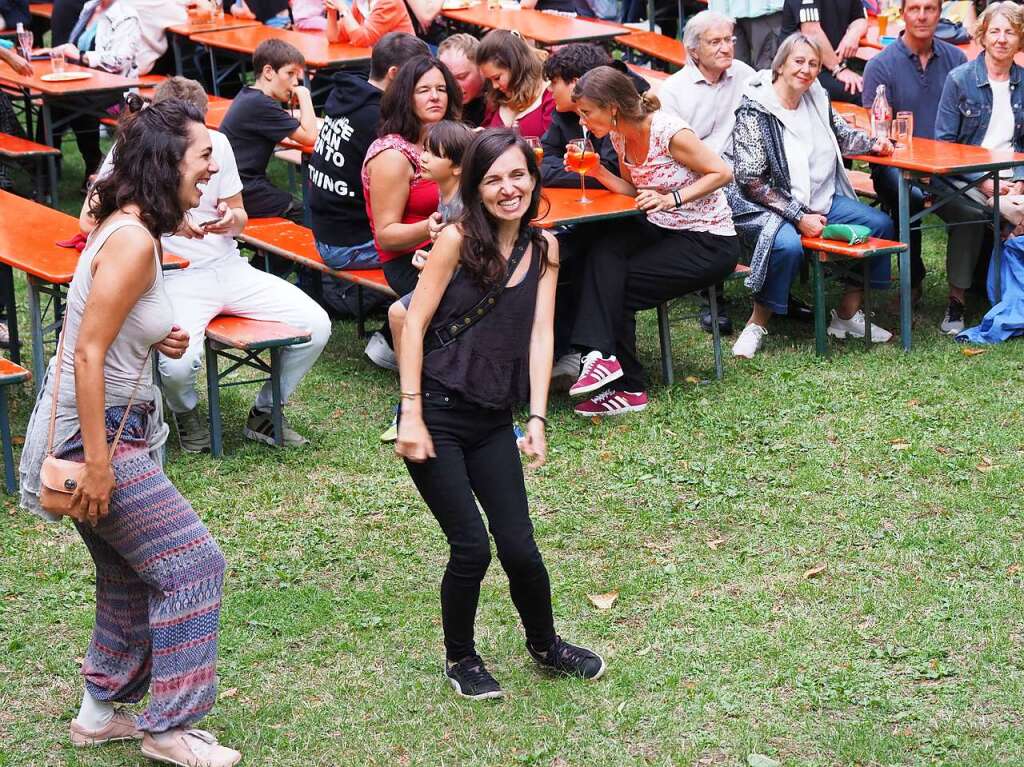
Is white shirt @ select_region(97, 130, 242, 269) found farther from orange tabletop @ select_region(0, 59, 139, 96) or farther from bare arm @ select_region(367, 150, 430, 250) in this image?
orange tabletop @ select_region(0, 59, 139, 96)

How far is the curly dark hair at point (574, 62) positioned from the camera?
680 centimetres

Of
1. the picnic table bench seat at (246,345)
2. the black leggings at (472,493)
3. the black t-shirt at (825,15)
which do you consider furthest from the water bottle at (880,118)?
the black leggings at (472,493)

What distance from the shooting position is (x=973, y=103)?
7535 mm

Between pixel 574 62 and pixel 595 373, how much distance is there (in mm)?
1610

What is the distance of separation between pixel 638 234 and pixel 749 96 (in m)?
1.11

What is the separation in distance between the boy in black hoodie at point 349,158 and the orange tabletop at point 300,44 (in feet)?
9.65

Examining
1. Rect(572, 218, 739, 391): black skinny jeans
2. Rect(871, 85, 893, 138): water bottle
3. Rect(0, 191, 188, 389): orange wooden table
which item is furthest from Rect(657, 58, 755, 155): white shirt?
Rect(0, 191, 188, 389): orange wooden table

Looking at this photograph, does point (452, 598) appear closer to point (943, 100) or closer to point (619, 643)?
point (619, 643)

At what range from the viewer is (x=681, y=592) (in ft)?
15.1

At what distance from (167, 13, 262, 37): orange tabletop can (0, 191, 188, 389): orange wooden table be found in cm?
407

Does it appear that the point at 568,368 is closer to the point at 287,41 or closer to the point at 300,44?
the point at 287,41

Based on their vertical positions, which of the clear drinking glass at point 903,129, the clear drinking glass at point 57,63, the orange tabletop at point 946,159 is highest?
the clear drinking glass at point 57,63

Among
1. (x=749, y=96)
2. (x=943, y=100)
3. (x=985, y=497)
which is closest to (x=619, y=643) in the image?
(x=985, y=497)

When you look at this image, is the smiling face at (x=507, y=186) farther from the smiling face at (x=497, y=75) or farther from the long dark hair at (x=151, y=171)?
the smiling face at (x=497, y=75)
